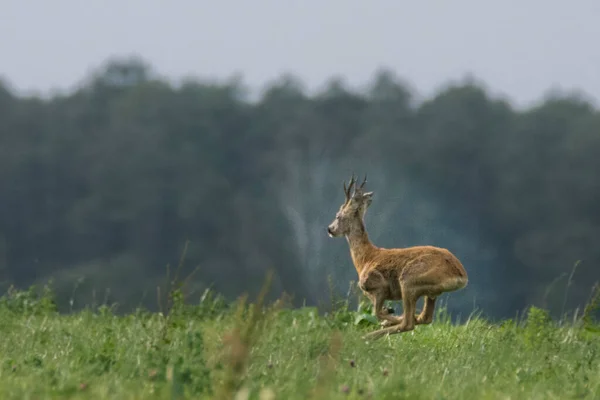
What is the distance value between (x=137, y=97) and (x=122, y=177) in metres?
4.98

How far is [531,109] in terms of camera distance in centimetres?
4253

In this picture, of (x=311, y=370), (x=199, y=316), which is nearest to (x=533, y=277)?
(x=199, y=316)

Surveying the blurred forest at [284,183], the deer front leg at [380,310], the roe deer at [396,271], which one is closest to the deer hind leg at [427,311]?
the roe deer at [396,271]

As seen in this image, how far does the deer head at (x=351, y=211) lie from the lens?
36.3 feet

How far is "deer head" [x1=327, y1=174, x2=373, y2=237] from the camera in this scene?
36.3 ft

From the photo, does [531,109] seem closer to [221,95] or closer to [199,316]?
[221,95]

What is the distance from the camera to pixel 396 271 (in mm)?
10453

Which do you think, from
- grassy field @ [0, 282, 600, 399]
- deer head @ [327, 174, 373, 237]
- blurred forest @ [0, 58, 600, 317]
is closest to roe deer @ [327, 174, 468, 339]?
deer head @ [327, 174, 373, 237]

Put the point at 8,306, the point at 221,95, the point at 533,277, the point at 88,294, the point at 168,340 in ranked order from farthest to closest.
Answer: the point at 221,95 → the point at 533,277 → the point at 88,294 → the point at 8,306 → the point at 168,340

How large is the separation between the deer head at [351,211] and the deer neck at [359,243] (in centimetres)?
3

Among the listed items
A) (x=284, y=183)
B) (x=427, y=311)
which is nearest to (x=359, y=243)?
(x=427, y=311)

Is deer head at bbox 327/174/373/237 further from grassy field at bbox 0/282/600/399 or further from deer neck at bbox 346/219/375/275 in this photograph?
grassy field at bbox 0/282/600/399

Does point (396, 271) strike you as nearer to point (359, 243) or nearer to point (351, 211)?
point (359, 243)

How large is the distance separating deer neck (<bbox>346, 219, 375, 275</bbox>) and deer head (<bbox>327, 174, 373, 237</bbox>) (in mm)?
34
